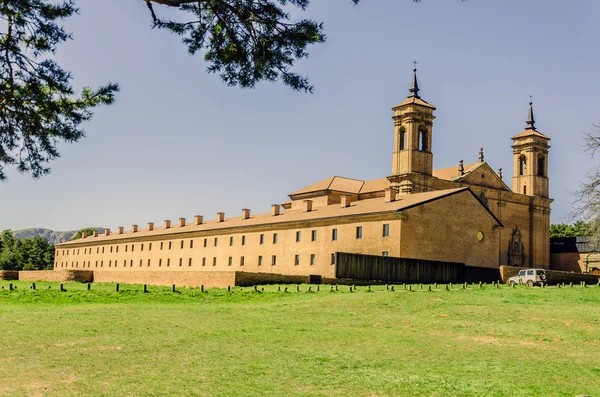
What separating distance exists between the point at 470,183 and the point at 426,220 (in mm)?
23610

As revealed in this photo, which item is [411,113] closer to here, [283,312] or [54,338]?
[283,312]

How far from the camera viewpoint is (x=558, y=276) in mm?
43156

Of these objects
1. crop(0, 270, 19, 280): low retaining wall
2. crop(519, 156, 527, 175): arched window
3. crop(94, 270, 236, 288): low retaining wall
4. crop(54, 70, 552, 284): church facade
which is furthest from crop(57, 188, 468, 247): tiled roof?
crop(519, 156, 527, 175): arched window

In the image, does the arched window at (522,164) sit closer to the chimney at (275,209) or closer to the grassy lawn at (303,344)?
the chimney at (275,209)

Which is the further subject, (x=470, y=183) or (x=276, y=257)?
(x=470, y=183)

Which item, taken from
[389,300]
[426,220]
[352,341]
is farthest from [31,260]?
[352,341]

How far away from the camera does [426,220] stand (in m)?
50.5

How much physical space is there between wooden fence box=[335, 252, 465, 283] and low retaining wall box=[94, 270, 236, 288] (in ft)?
23.1

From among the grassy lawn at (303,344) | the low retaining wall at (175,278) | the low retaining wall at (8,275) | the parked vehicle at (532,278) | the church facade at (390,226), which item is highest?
the church facade at (390,226)

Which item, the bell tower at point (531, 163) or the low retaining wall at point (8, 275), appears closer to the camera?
the low retaining wall at point (8, 275)

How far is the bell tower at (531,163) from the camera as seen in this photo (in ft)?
262

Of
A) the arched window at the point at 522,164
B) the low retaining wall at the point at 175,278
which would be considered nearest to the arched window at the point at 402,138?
the arched window at the point at 522,164

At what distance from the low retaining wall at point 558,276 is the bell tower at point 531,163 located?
107 feet

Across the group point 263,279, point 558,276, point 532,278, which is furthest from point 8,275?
point 558,276
